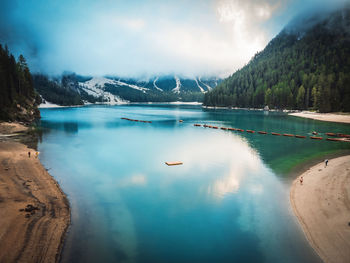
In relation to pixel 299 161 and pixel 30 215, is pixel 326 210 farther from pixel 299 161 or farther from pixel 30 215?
pixel 30 215

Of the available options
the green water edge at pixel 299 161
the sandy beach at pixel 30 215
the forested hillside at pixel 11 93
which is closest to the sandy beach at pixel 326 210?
the green water edge at pixel 299 161

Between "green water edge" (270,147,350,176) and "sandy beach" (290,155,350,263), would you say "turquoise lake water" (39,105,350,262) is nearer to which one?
"green water edge" (270,147,350,176)

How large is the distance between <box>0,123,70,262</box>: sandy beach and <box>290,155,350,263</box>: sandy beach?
18.4m

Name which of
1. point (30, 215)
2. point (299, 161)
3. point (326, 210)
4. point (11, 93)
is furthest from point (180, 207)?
point (11, 93)

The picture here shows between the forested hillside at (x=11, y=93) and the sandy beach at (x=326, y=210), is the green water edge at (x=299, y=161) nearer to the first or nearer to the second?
the sandy beach at (x=326, y=210)

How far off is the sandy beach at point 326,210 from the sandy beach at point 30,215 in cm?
1843

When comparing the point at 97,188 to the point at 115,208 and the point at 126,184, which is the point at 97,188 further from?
the point at 115,208

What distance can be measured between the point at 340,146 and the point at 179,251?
55.6 m

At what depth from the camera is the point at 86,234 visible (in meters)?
18.0

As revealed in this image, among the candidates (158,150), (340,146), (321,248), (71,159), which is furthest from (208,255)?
(340,146)

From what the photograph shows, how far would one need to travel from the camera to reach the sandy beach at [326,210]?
52.7 ft

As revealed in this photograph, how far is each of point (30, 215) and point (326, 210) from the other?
25.7m

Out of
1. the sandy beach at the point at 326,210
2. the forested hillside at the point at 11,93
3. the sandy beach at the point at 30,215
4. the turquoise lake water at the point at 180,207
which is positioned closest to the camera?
the sandy beach at the point at 30,215

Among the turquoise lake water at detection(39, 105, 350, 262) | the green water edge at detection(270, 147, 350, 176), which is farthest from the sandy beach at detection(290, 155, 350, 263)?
the green water edge at detection(270, 147, 350, 176)
